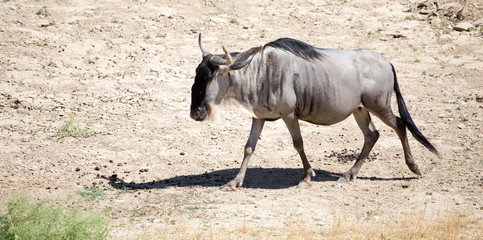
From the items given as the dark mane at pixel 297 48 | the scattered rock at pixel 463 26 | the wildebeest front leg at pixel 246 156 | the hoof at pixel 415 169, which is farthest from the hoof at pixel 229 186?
the scattered rock at pixel 463 26

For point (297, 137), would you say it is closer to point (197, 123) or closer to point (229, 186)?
point (229, 186)

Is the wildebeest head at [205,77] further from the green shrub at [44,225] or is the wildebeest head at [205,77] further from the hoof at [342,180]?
the green shrub at [44,225]

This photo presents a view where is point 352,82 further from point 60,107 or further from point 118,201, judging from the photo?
point 60,107

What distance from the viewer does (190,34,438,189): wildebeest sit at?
791cm

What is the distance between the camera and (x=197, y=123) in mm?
10812

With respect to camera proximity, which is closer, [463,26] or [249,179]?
[249,179]

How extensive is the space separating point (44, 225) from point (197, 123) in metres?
5.32

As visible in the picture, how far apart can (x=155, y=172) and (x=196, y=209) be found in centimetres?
188

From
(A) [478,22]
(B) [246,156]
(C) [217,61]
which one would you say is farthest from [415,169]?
(A) [478,22]

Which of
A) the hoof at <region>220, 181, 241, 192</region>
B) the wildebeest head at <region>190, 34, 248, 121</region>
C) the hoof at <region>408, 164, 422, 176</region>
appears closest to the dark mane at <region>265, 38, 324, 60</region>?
the wildebeest head at <region>190, 34, 248, 121</region>

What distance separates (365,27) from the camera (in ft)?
49.4

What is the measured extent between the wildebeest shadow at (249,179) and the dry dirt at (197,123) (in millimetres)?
44

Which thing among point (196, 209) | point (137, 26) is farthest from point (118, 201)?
point (137, 26)

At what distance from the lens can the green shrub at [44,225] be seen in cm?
558
